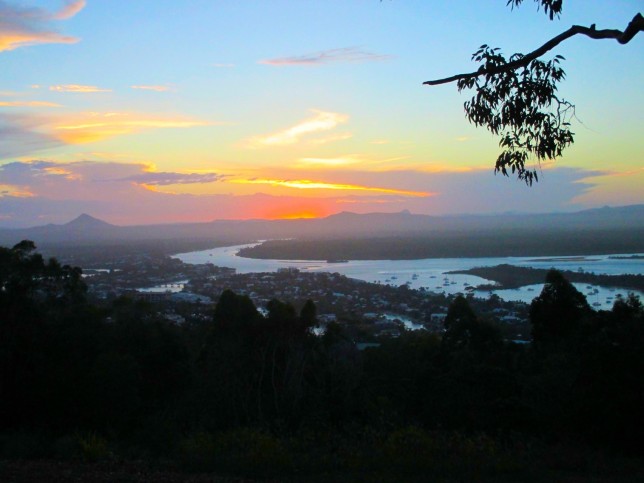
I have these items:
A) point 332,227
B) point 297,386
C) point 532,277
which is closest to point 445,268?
point 532,277

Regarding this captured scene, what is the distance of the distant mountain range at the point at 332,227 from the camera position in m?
60.1

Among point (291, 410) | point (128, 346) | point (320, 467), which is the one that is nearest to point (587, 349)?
point (291, 410)

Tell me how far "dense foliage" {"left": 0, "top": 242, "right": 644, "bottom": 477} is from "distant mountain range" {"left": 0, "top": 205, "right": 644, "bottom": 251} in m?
47.7

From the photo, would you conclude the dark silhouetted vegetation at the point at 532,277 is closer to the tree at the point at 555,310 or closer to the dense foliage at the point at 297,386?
the tree at the point at 555,310

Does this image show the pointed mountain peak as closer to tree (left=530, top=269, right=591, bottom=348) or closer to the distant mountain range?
the distant mountain range

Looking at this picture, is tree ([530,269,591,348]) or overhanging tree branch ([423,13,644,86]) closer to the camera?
overhanging tree branch ([423,13,644,86])

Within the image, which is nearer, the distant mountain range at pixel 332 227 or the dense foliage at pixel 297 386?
the dense foliage at pixel 297 386

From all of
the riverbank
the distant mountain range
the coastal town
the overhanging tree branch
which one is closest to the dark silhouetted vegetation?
the coastal town

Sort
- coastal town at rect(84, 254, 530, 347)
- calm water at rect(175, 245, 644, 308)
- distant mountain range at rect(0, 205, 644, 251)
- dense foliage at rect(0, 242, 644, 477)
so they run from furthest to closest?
distant mountain range at rect(0, 205, 644, 251)
calm water at rect(175, 245, 644, 308)
coastal town at rect(84, 254, 530, 347)
dense foliage at rect(0, 242, 644, 477)

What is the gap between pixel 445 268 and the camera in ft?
113

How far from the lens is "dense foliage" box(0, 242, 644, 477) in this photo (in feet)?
18.8

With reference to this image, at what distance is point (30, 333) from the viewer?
32.8 ft

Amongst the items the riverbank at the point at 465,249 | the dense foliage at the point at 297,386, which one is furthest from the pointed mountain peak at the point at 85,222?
the dense foliage at the point at 297,386

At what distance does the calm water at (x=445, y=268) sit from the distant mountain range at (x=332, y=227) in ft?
77.0
